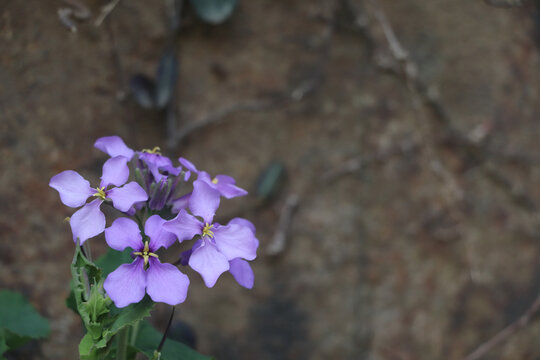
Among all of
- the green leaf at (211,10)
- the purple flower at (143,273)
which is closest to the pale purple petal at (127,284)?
the purple flower at (143,273)

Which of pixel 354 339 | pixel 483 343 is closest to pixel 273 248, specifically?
pixel 354 339

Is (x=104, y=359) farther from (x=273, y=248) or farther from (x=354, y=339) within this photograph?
(x=354, y=339)

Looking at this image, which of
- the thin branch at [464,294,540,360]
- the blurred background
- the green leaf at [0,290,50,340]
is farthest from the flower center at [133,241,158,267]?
the thin branch at [464,294,540,360]

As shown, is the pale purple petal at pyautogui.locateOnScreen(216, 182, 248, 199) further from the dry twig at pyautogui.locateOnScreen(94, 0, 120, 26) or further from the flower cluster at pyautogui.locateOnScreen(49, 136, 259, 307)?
the dry twig at pyautogui.locateOnScreen(94, 0, 120, 26)

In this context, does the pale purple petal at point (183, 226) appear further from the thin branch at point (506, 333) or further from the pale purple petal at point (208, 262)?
the thin branch at point (506, 333)

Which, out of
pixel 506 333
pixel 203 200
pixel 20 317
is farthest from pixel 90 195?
pixel 506 333

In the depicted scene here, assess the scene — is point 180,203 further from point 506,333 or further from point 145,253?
point 506,333
